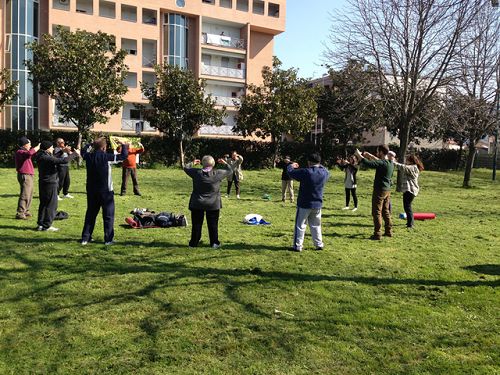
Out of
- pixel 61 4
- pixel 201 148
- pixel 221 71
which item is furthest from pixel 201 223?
pixel 221 71

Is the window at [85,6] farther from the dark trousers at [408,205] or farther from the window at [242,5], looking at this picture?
the dark trousers at [408,205]

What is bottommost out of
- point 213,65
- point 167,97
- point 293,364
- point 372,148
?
point 293,364

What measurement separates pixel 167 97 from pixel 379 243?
21950 millimetres

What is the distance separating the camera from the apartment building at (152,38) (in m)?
38.1

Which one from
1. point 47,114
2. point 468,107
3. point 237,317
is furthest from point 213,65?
point 237,317

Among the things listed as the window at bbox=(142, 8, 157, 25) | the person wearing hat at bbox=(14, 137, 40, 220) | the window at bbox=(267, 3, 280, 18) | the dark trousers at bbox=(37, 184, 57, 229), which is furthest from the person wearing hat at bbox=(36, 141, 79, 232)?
the window at bbox=(267, 3, 280, 18)

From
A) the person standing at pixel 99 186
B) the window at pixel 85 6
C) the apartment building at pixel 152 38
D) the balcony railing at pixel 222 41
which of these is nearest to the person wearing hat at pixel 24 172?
the person standing at pixel 99 186

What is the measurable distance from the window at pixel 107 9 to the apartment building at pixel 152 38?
0.04 m

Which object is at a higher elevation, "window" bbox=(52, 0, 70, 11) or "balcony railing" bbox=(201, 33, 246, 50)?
"window" bbox=(52, 0, 70, 11)

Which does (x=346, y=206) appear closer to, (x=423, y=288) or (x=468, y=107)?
(x=423, y=288)

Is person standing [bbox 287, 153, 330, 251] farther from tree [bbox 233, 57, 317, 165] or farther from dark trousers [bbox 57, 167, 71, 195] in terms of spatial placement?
tree [bbox 233, 57, 317, 165]

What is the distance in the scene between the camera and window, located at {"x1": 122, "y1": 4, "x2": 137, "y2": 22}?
44.1m

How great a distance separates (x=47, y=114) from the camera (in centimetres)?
3966

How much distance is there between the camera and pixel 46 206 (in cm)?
924
